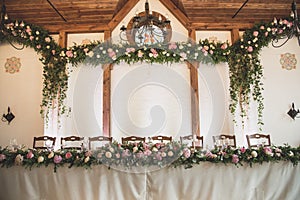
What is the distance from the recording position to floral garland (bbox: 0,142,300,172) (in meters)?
2.57

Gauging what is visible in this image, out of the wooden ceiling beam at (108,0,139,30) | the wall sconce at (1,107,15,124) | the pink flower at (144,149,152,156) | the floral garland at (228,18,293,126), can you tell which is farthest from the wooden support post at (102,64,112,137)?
the pink flower at (144,149,152,156)

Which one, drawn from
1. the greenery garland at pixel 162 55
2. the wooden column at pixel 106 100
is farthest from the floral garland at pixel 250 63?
the wooden column at pixel 106 100

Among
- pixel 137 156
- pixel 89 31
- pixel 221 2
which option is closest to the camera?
pixel 137 156

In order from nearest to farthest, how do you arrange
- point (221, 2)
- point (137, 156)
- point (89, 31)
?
point (137, 156) < point (221, 2) < point (89, 31)

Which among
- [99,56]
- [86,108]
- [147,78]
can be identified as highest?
[99,56]

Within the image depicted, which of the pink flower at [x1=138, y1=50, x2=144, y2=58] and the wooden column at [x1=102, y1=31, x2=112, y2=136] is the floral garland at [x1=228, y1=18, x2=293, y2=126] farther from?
the wooden column at [x1=102, y1=31, x2=112, y2=136]

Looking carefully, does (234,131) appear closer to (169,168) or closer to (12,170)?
(169,168)

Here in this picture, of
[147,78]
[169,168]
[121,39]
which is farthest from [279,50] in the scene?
[169,168]

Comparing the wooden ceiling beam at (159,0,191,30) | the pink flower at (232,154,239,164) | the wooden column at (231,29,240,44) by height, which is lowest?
the pink flower at (232,154,239,164)

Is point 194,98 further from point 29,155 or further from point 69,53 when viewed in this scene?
point 29,155

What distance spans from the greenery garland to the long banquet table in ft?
9.12

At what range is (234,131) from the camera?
209 inches

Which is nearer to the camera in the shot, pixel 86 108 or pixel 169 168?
pixel 169 168

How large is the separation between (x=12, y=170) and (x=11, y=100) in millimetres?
3328
